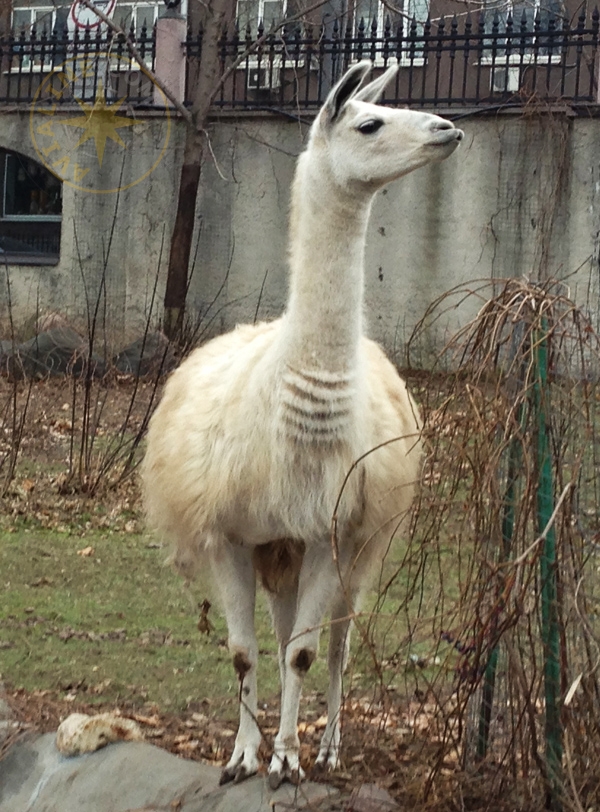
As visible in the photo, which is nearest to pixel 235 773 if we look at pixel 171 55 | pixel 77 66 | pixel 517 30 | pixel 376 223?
pixel 376 223

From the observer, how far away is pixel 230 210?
14.4 meters

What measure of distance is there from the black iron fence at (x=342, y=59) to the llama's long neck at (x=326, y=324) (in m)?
9.46

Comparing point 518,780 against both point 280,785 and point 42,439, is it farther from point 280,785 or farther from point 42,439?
point 42,439

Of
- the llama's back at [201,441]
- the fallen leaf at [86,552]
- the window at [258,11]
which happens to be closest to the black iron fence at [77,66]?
the window at [258,11]

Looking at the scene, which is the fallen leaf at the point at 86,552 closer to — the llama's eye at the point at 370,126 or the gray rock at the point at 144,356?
the gray rock at the point at 144,356

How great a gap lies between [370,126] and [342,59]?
11060 mm

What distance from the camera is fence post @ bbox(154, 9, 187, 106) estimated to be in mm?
14695

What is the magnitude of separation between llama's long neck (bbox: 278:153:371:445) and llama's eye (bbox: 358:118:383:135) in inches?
7.7

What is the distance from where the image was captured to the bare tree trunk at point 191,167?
1366 cm

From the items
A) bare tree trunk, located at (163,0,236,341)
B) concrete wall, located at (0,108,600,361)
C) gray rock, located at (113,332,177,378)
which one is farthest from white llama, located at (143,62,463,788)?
bare tree trunk, located at (163,0,236,341)

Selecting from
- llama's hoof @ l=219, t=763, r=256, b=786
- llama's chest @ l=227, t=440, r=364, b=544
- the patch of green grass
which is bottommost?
the patch of green grass

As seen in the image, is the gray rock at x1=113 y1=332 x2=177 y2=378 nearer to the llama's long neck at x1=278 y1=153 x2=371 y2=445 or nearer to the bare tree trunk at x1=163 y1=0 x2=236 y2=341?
the bare tree trunk at x1=163 y1=0 x2=236 y2=341

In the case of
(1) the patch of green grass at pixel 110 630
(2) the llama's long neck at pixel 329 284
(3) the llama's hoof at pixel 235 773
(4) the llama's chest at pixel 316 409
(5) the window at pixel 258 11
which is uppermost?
(5) the window at pixel 258 11

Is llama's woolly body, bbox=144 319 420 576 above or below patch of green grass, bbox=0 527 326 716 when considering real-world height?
above
